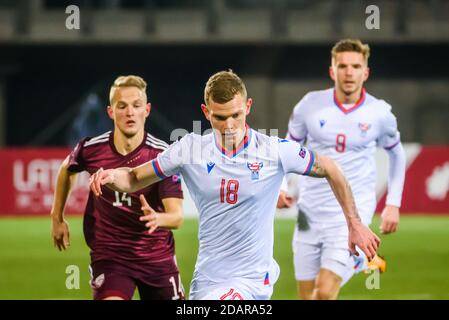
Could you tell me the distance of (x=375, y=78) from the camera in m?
23.2

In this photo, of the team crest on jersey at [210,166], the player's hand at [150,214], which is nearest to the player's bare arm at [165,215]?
the player's hand at [150,214]

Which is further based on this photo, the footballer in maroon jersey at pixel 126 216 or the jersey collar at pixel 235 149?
the footballer in maroon jersey at pixel 126 216

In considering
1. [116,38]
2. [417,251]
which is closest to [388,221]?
[417,251]

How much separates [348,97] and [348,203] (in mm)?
2118

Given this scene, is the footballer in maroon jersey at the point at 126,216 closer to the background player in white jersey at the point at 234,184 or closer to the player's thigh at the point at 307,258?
the background player in white jersey at the point at 234,184

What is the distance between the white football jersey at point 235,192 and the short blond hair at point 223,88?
292 millimetres

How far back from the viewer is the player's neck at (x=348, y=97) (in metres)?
6.46

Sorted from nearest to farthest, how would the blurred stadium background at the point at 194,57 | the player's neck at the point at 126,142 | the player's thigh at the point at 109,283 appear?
the player's thigh at the point at 109,283
the player's neck at the point at 126,142
the blurred stadium background at the point at 194,57

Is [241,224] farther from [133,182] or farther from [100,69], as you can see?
[100,69]

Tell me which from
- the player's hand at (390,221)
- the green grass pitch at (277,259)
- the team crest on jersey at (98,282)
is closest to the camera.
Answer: the team crest on jersey at (98,282)

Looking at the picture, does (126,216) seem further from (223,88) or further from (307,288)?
(307,288)

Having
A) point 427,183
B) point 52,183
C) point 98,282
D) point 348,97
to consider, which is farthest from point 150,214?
point 427,183

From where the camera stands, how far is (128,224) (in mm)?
5191

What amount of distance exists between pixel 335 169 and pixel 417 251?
8446 mm
